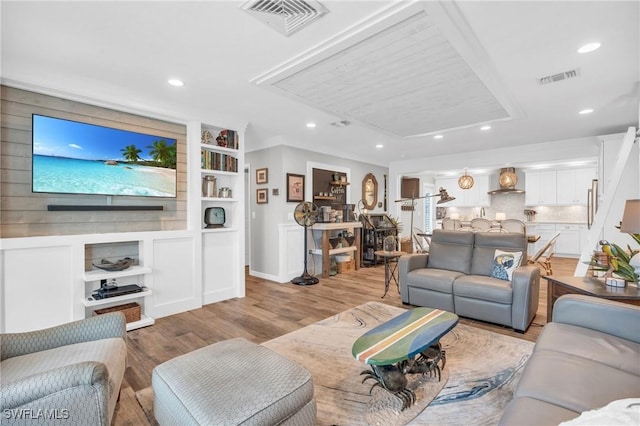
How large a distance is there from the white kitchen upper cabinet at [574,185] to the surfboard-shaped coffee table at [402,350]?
303 inches

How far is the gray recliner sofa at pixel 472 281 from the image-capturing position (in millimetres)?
3006

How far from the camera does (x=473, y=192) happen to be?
29.7ft

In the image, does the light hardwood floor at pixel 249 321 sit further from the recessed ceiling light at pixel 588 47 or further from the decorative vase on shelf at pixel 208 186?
the recessed ceiling light at pixel 588 47

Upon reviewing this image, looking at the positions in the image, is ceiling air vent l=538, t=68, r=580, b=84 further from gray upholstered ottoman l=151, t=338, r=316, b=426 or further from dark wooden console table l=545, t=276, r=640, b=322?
gray upholstered ottoman l=151, t=338, r=316, b=426

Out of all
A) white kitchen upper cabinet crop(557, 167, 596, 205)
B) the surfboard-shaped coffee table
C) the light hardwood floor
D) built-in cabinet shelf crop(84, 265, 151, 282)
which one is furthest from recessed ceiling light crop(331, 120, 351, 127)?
white kitchen upper cabinet crop(557, 167, 596, 205)

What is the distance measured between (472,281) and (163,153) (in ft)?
12.3

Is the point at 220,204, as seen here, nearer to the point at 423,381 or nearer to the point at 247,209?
the point at 247,209

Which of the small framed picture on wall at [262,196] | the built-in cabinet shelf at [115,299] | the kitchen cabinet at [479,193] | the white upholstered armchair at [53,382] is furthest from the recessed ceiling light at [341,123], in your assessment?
the kitchen cabinet at [479,193]

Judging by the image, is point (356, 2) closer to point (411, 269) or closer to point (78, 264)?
point (411, 269)

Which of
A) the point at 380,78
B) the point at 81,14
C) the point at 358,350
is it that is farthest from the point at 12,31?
the point at 358,350

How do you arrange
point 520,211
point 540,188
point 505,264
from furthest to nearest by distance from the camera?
point 520,211 → point 540,188 → point 505,264

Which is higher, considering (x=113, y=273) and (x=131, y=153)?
(x=131, y=153)

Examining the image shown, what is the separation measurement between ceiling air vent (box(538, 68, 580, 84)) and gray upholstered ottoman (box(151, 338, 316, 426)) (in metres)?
3.27

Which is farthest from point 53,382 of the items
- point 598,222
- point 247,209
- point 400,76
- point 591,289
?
point 247,209
